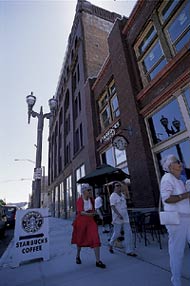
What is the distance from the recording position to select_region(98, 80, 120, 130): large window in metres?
11.1

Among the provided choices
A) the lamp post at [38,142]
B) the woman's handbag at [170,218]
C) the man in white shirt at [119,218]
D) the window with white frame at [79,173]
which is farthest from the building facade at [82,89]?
the woman's handbag at [170,218]

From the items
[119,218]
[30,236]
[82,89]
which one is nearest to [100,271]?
[119,218]

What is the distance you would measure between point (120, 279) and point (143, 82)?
7650mm

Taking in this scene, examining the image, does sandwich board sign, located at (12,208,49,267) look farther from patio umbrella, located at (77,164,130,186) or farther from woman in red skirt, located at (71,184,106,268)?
patio umbrella, located at (77,164,130,186)

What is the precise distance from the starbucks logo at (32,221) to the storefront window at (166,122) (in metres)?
5.11

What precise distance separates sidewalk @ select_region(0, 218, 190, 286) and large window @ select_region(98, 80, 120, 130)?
7.58 m

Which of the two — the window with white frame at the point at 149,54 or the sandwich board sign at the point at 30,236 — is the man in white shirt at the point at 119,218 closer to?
the sandwich board sign at the point at 30,236

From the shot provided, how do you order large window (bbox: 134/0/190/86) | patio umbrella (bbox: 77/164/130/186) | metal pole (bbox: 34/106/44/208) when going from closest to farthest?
metal pole (bbox: 34/106/44/208) → large window (bbox: 134/0/190/86) → patio umbrella (bbox: 77/164/130/186)

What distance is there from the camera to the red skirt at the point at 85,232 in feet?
13.3

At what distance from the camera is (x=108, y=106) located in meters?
11.8

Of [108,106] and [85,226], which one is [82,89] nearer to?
[108,106]

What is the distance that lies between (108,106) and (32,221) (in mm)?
8365

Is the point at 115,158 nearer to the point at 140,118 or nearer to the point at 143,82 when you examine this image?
the point at 140,118

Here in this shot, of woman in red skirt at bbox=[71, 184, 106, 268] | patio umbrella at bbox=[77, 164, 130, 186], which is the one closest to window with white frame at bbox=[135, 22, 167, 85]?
patio umbrella at bbox=[77, 164, 130, 186]
